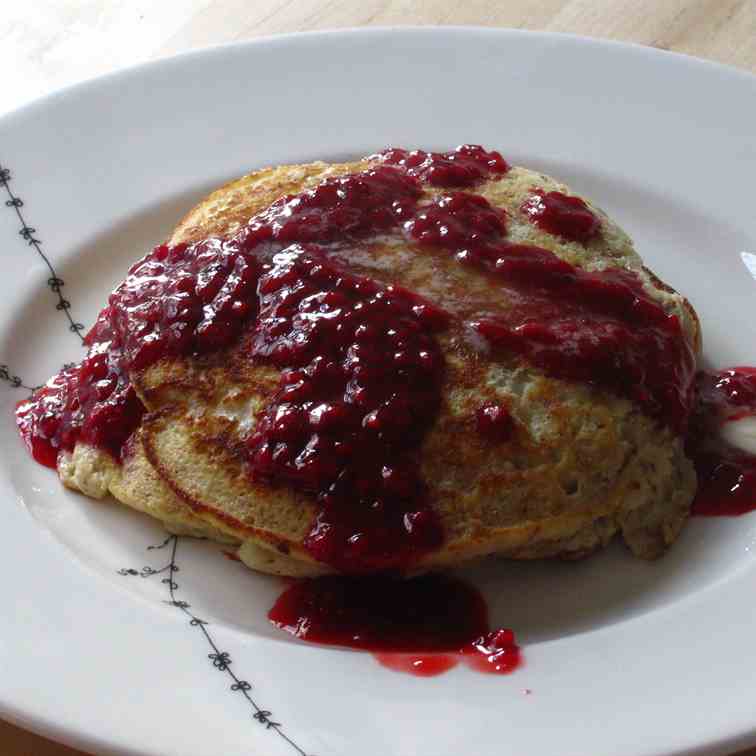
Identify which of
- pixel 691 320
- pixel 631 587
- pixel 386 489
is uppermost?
pixel 386 489

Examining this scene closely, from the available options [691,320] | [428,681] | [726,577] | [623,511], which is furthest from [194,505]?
[691,320]

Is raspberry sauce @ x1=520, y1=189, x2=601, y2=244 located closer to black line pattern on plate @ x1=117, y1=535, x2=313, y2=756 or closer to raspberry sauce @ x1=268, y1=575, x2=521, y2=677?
raspberry sauce @ x1=268, y1=575, x2=521, y2=677

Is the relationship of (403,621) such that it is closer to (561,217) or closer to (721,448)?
(721,448)

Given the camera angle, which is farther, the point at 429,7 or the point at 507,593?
the point at 429,7

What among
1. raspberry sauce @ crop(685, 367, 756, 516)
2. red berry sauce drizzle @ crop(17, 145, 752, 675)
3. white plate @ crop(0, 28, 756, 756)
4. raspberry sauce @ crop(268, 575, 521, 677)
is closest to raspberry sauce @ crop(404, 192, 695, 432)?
red berry sauce drizzle @ crop(17, 145, 752, 675)

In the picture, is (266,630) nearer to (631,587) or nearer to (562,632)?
(562,632)

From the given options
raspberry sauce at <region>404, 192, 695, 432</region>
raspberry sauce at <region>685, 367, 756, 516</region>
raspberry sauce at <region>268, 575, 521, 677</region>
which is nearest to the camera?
raspberry sauce at <region>268, 575, 521, 677</region>

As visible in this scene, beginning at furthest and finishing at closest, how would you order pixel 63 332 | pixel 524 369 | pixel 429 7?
pixel 429 7
pixel 63 332
pixel 524 369
